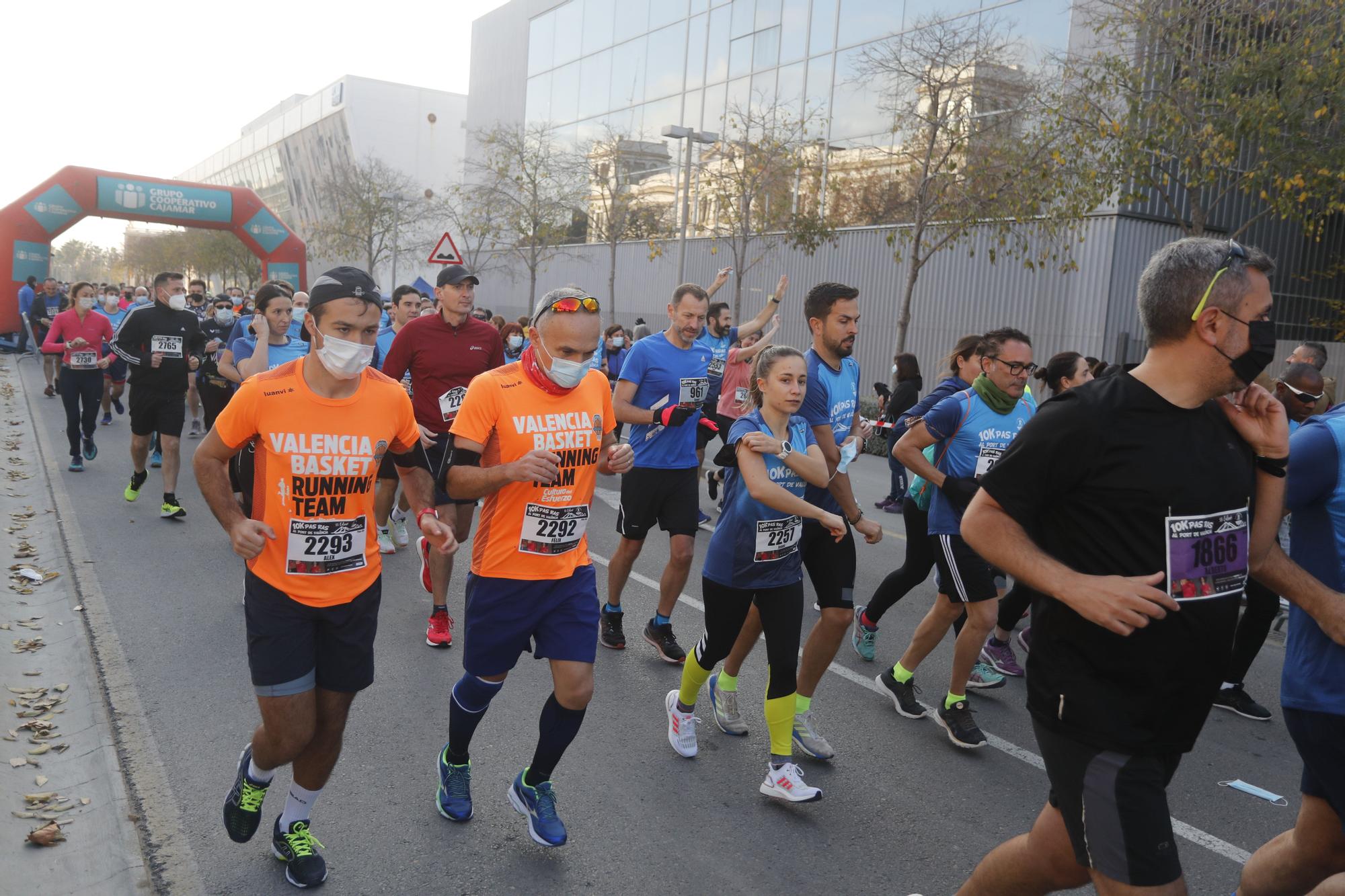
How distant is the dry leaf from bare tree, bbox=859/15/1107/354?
14.1 meters

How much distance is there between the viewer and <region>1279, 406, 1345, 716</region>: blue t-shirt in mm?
2701

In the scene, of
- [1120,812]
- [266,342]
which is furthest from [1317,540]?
[266,342]

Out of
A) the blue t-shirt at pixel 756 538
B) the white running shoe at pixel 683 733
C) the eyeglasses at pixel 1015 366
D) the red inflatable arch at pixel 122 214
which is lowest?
the white running shoe at pixel 683 733

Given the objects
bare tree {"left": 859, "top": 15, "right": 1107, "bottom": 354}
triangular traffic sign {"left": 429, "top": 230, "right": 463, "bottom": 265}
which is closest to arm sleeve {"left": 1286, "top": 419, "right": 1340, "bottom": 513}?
bare tree {"left": 859, "top": 15, "right": 1107, "bottom": 354}

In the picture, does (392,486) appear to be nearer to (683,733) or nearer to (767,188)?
(683,733)

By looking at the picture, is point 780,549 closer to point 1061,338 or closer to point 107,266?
point 1061,338

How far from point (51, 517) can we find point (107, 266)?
448 ft

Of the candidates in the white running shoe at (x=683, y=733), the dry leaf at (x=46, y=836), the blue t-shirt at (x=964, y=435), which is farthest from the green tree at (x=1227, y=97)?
the dry leaf at (x=46, y=836)

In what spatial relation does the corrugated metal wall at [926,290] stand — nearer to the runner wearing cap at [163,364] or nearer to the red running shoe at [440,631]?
the runner wearing cap at [163,364]

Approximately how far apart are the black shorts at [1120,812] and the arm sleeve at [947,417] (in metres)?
2.88

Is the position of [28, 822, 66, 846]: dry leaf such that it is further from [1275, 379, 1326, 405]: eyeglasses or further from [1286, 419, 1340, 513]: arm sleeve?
[1275, 379, 1326, 405]: eyeglasses

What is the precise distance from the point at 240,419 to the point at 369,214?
3905cm

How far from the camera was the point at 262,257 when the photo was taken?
33781 mm

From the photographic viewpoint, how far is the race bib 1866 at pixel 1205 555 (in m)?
2.29
